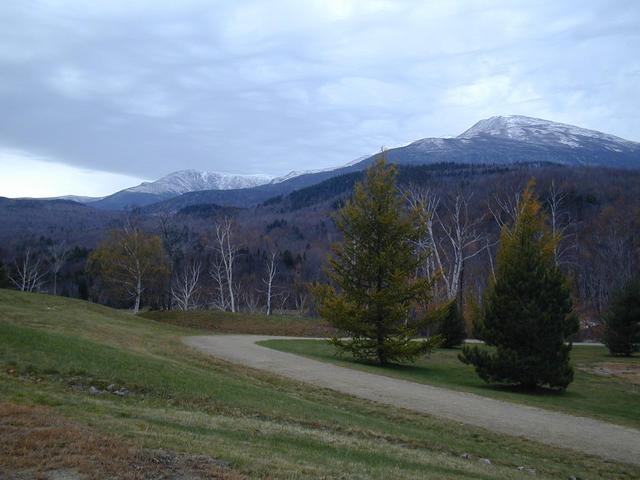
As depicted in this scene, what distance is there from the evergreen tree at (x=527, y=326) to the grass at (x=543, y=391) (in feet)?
2.35

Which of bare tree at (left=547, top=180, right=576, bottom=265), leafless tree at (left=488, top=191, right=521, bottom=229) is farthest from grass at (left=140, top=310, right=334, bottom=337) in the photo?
bare tree at (left=547, top=180, right=576, bottom=265)

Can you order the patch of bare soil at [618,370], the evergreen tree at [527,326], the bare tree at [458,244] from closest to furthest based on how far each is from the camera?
the evergreen tree at [527,326], the patch of bare soil at [618,370], the bare tree at [458,244]

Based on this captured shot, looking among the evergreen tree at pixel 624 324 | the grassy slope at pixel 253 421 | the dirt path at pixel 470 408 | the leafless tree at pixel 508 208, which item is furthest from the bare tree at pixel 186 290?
the grassy slope at pixel 253 421

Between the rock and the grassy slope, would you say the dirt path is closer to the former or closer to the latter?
the grassy slope

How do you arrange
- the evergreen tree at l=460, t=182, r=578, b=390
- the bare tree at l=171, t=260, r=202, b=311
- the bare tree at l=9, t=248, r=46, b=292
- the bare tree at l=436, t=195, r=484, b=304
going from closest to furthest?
the evergreen tree at l=460, t=182, r=578, b=390, the bare tree at l=436, t=195, r=484, b=304, the bare tree at l=171, t=260, r=202, b=311, the bare tree at l=9, t=248, r=46, b=292

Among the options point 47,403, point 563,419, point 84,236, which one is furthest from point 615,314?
point 84,236

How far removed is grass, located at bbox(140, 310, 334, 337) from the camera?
133 feet

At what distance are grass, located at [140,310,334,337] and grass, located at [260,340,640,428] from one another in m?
7.54

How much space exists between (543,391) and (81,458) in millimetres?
20370

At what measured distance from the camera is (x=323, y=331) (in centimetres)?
4088

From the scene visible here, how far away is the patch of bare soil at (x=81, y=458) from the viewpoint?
6.01m

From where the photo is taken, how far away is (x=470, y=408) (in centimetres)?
1647

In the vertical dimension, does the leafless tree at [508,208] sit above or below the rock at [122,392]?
above

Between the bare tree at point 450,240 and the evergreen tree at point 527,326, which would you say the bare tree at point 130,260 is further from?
the evergreen tree at point 527,326
